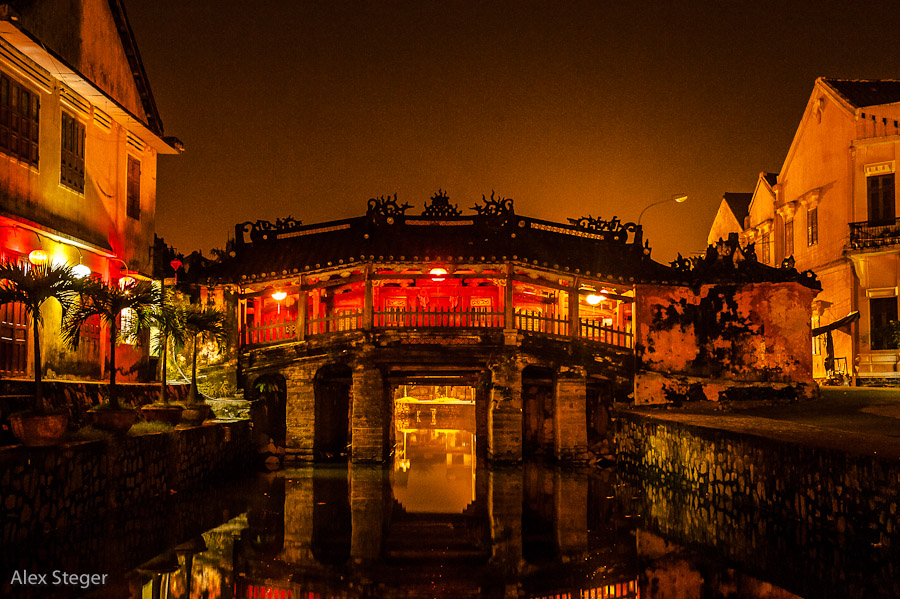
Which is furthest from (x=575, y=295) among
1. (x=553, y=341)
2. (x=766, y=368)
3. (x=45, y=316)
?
(x=45, y=316)

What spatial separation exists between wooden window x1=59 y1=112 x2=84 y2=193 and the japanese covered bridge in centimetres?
654

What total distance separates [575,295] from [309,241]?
8395 millimetres

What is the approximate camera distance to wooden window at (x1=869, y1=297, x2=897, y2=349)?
29.8 m

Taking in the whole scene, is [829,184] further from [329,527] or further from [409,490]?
[329,527]

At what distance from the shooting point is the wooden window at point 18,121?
56.2ft

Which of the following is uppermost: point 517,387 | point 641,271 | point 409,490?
point 641,271

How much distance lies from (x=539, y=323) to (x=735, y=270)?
5994mm

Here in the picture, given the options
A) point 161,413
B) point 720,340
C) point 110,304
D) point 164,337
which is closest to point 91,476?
point 110,304

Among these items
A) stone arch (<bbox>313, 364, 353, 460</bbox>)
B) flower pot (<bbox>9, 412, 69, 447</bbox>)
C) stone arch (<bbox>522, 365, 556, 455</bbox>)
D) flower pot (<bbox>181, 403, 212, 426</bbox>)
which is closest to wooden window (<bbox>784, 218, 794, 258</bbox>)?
stone arch (<bbox>522, 365, 556, 455</bbox>)

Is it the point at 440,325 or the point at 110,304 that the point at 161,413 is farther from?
the point at 440,325

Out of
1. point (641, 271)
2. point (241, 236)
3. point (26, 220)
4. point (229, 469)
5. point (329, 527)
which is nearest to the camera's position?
point (329, 527)

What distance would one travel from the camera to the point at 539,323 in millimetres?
25922

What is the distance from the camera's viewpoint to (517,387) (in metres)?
23.6

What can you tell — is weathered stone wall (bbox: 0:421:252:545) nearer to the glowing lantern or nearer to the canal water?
the canal water
